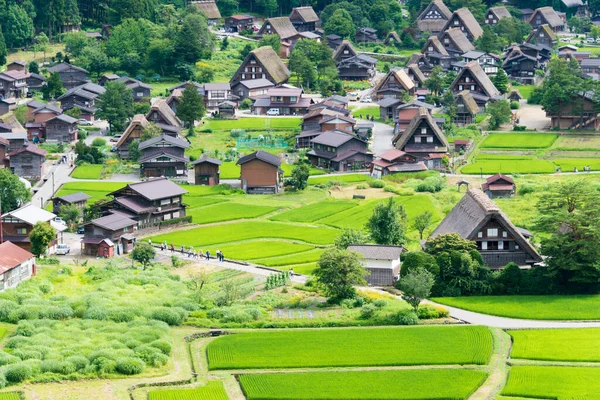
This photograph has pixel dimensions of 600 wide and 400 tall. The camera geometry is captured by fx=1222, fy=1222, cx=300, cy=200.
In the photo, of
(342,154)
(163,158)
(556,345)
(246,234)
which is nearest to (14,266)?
(246,234)

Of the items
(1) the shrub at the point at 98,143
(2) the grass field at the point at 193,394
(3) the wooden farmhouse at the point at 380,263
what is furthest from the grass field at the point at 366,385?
(1) the shrub at the point at 98,143

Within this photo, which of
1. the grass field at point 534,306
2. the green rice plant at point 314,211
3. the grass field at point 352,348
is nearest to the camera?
the grass field at point 352,348

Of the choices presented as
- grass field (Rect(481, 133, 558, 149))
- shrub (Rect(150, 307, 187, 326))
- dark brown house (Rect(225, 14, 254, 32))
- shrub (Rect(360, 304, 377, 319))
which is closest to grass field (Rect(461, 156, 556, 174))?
grass field (Rect(481, 133, 558, 149))

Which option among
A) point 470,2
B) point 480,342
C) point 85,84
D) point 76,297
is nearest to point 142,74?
point 85,84

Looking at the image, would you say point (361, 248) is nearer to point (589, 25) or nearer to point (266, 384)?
point (266, 384)

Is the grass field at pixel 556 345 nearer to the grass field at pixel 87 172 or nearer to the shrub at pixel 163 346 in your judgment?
the shrub at pixel 163 346

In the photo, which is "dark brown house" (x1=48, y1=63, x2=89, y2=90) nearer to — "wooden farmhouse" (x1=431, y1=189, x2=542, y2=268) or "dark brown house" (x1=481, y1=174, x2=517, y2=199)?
"dark brown house" (x1=481, y1=174, x2=517, y2=199)

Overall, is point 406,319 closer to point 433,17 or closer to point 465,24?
point 465,24
